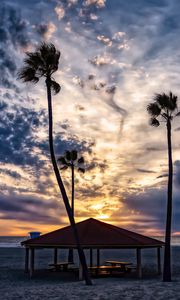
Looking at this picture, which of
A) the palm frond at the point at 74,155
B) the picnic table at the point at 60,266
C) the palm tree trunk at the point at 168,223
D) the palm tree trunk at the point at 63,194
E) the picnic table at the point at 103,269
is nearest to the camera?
the palm tree trunk at the point at 63,194

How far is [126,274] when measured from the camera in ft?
94.0

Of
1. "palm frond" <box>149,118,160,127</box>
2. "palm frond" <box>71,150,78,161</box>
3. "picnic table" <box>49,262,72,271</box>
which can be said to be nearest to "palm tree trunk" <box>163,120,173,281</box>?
"palm frond" <box>149,118,160,127</box>

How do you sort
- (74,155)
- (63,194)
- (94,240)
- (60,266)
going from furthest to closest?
(74,155), (60,266), (94,240), (63,194)

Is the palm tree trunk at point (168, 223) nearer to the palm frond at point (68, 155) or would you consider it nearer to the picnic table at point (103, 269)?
the picnic table at point (103, 269)

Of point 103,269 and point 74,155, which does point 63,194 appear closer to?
point 103,269

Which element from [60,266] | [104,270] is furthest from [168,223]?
[60,266]

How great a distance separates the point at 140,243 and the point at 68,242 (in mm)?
4652

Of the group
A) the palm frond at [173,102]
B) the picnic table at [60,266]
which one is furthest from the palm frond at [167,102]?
the picnic table at [60,266]

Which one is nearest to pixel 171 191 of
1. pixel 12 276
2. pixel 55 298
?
pixel 55 298

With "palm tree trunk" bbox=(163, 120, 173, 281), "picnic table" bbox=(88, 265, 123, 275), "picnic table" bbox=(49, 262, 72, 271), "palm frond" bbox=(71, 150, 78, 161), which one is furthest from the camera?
"palm frond" bbox=(71, 150, 78, 161)

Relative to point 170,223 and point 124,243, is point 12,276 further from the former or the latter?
point 170,223

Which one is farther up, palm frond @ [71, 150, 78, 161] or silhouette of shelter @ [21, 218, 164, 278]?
palm frond @ [71, 150, 78, 161]

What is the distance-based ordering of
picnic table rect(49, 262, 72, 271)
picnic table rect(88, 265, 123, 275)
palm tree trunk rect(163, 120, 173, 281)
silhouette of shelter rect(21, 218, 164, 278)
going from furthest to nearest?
picnic table rect(49, 262, 72, 271)
picnic table rect(88, 265, 123, 275)
silhouette of shelter rect(21, 218, 164, 278)
palm tree trunk rect(163, 120, 173, 281)

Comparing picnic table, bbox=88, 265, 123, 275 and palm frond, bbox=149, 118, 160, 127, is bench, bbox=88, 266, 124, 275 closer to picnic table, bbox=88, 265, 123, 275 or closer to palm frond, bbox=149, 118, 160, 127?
picnic table, bbox=88, 265, 123, 275
